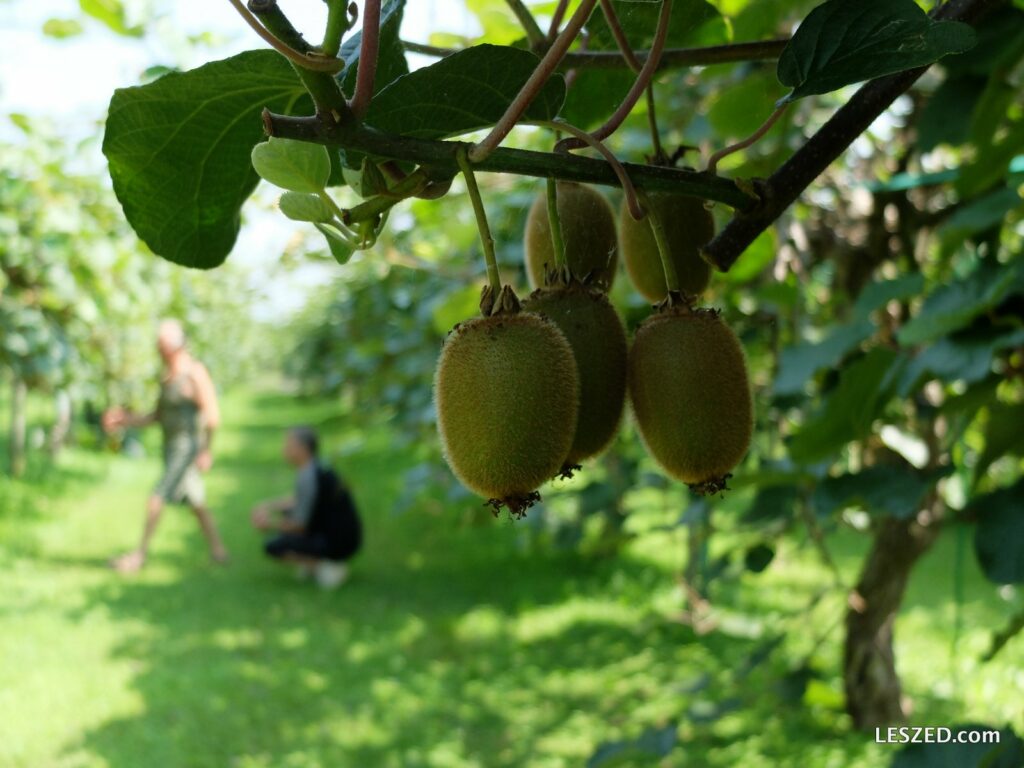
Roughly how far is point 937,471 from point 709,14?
39.8 inches

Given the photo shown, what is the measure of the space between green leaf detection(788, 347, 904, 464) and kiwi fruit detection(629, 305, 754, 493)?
70 cm

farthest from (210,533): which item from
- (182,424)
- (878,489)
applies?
(878,489)

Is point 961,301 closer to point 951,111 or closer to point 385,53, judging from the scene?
point 951,111

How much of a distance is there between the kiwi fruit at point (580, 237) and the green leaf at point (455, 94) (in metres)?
0.15

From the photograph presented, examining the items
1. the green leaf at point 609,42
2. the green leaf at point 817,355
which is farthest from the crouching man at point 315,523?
the green leaf at point 609,42

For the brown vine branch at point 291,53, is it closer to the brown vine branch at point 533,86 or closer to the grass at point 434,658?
the brown vine branch at point 533,86

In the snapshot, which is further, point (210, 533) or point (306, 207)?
point (210, 533)

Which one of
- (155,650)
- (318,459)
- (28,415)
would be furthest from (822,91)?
(28,415)

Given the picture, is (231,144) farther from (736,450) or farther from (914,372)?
(914,372)

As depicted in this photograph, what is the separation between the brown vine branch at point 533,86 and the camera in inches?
23.1

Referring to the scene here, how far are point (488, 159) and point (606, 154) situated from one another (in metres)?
0.08

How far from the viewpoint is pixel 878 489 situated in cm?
161

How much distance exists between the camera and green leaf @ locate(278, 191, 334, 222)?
65 centimetres

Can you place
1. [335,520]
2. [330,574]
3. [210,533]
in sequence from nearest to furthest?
[330,574]
[335,520]
[210,533]
